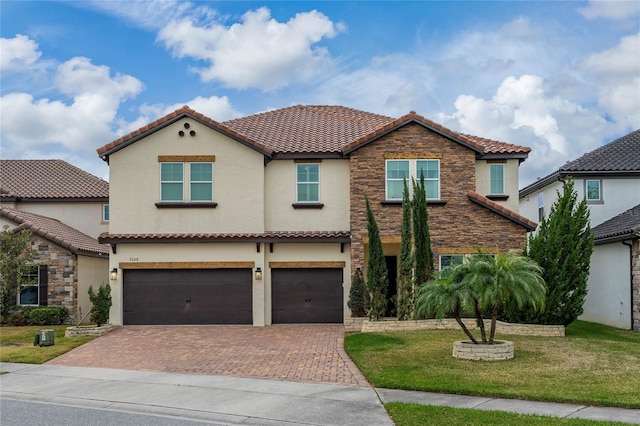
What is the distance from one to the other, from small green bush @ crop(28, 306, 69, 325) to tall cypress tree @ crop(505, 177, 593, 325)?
1666cm

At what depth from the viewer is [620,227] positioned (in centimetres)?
2406

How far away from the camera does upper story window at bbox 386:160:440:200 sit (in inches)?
918

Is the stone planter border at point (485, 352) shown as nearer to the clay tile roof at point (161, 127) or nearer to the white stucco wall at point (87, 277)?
the clay tile roof at point (161, 127)

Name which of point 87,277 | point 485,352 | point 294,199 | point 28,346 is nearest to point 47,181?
point 87,277

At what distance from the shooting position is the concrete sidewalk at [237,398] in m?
10.3

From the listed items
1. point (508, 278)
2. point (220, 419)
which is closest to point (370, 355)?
point (508, 278)

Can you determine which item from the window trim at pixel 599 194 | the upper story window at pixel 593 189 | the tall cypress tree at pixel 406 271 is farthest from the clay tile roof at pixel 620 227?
the tall cypress tree at pixel 406 271

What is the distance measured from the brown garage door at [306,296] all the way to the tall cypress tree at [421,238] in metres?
3.65

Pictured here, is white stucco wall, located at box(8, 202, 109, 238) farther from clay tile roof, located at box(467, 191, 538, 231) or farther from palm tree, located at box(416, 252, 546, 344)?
palm tree, located at box(416, 252, 546, 344)

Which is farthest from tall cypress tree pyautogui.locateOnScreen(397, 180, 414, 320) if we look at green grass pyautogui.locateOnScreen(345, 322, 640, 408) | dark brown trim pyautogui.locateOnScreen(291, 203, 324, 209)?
dark brown trim pyautogui.locateOnScreen(291, 203, 324, 209)

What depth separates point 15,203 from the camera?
32.5 meters

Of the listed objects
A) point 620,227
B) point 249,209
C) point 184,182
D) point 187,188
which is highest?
point 184,182

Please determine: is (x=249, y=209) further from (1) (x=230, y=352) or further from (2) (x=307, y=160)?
(1) (x=230, y=352)

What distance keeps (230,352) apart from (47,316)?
11.0 meters
